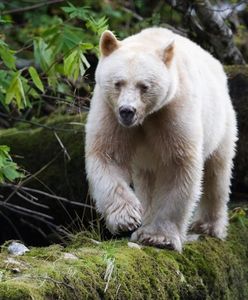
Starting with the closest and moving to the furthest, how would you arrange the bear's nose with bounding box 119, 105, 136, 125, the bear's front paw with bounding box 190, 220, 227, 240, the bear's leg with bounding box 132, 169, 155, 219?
the bear's nose with bounding box 119, 105, 136, 125, the bear's leg with bounding box 132, 169, 155, 219, the bear's front paw with bounding box 190, 220, 227, 240

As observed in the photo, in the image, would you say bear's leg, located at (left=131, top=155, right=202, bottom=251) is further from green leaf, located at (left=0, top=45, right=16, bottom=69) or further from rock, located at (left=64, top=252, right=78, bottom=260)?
green leaf, located at (left=0, top=45, right=16, bottom=69)

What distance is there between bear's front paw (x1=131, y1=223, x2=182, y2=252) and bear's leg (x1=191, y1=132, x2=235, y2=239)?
1.07m

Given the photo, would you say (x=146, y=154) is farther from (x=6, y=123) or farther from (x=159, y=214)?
(x=6, y=123)

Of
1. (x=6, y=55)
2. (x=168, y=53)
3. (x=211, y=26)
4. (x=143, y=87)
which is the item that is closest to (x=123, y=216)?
(x=143, y=87)

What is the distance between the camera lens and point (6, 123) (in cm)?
1028

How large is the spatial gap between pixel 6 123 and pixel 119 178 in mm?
4572

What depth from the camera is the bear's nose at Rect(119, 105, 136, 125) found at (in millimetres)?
5562

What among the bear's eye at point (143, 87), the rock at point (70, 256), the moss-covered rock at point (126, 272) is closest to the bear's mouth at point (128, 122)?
the bear's eye at point (143, 87)

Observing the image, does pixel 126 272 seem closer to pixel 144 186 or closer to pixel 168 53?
pixel 168 53

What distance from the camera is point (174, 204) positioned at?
6066mm

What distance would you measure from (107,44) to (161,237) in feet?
4.31

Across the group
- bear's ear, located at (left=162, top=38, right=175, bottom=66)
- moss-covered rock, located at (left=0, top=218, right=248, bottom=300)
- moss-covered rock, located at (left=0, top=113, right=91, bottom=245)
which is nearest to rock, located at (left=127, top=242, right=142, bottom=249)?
moss-covered rock, located at (left=0, top=218, right=248, bottom=300)

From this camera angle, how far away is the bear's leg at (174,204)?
6047 millimetres

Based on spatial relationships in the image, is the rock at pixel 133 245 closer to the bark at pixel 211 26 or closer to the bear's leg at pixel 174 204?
the bear's leg at pixel 174 204
